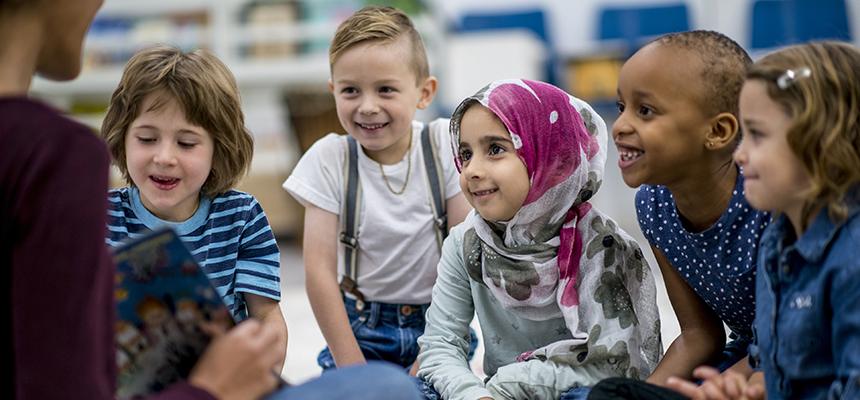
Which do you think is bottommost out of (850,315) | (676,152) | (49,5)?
(850,315)

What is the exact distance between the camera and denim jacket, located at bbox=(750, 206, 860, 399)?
1.03 meters

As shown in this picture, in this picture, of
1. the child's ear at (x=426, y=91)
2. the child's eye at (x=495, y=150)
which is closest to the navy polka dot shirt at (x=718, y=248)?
the child's eye at (x=495, y=150)

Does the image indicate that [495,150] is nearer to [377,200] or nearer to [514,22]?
[377,200]

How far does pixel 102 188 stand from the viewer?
85 cm

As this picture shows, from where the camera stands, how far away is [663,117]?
4.43 feet

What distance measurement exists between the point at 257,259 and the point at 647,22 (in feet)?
15.1

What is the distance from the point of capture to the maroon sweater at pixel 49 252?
800mm

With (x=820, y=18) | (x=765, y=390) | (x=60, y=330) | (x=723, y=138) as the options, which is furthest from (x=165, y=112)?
(x=820, y=18)

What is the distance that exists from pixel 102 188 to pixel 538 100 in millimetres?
801

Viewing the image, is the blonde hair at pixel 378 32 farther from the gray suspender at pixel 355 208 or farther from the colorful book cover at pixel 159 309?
the colorful book cover at pixel 159 309

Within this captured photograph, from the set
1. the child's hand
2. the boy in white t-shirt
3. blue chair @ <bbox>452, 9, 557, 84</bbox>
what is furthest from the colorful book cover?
blue chair @ <bbox>452, 9, 557, 84</bbox>

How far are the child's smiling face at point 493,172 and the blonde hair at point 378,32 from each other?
1.26 ft

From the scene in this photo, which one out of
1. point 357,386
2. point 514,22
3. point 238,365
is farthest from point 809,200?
point 514,22

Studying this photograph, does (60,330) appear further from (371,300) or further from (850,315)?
(371,300)
